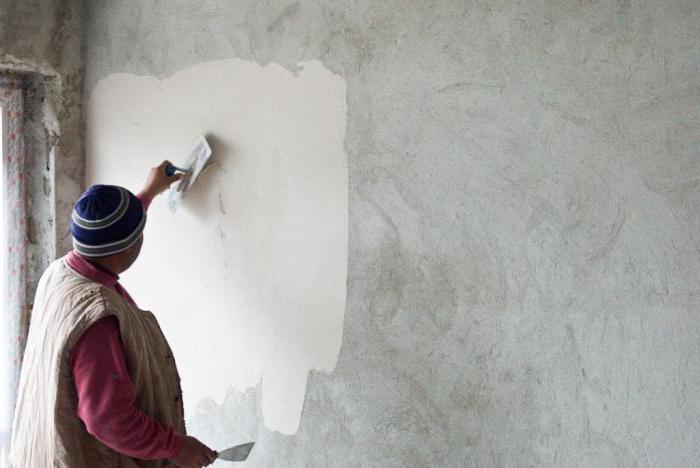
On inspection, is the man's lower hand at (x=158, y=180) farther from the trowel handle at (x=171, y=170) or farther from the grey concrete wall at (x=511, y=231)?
the grey concrete wall at (x=511, y=231)

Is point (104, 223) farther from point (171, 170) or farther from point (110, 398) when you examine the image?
point (171, 170)

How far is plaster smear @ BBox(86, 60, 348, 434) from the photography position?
203cm

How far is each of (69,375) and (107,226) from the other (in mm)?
356

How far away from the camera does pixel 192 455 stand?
1.79 meters

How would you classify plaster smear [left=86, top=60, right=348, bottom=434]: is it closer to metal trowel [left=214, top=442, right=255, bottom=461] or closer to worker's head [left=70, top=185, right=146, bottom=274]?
metal trowel [left=214, top=442, right=255, bottom=461]

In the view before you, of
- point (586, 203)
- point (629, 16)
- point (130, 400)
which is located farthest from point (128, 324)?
point (629, 16)

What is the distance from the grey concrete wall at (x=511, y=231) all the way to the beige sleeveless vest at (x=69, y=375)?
18.6 inches

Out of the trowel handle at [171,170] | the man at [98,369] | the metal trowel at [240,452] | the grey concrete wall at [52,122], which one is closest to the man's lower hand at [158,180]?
the trowel handle at [171,170]

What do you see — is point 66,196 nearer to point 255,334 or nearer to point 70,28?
point 70,28

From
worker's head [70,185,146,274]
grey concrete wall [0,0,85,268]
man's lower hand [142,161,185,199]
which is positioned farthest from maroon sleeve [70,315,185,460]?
grey concrete wall [0,0,85,268]

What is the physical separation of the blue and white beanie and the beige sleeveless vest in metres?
0.09

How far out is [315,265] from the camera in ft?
6.73

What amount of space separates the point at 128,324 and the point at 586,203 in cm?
108

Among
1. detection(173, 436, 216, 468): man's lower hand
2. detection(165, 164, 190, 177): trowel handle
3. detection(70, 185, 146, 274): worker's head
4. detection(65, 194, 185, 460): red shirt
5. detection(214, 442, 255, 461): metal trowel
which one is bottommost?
detection(214, 442, 255, 461): metal trowel
